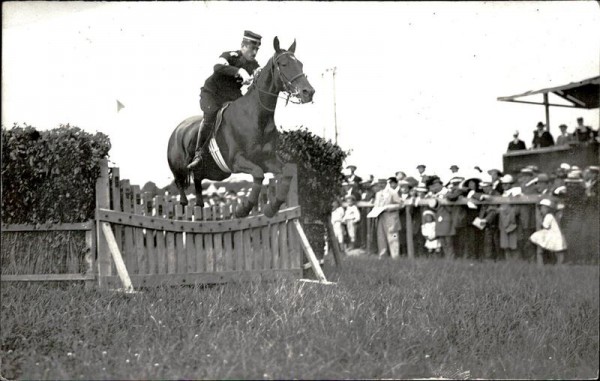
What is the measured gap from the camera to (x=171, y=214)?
8930 millimetres

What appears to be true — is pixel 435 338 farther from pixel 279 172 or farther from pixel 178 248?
pixel 178 248

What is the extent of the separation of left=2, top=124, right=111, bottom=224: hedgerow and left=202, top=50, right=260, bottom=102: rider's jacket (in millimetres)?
1975

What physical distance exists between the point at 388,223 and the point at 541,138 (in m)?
5.44

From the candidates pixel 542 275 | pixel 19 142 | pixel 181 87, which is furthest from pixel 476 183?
pixel 19 142

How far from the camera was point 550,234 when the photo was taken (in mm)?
12695

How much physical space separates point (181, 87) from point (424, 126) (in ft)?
9.11

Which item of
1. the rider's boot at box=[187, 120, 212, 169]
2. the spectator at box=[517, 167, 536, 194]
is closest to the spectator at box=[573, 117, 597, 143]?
the spectator at box=[517, 167, 536, 194]

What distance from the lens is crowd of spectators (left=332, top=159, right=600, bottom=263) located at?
11.9 meters

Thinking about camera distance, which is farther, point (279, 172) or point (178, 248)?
point (178, 248)

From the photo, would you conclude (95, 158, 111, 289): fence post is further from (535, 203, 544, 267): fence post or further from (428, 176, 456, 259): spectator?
(535, 203, 544, 267): fence post

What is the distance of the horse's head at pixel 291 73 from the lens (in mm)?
6465

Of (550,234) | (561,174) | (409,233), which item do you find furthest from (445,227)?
(561,174)

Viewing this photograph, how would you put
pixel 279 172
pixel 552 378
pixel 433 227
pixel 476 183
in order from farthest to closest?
pixel 433 227 → pixel 476 183 → pixel 279 172 → pixel 552 378

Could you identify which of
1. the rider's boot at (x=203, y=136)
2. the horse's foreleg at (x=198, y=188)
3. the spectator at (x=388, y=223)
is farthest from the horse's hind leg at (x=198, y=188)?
the spectator at (x=388, y=223)
